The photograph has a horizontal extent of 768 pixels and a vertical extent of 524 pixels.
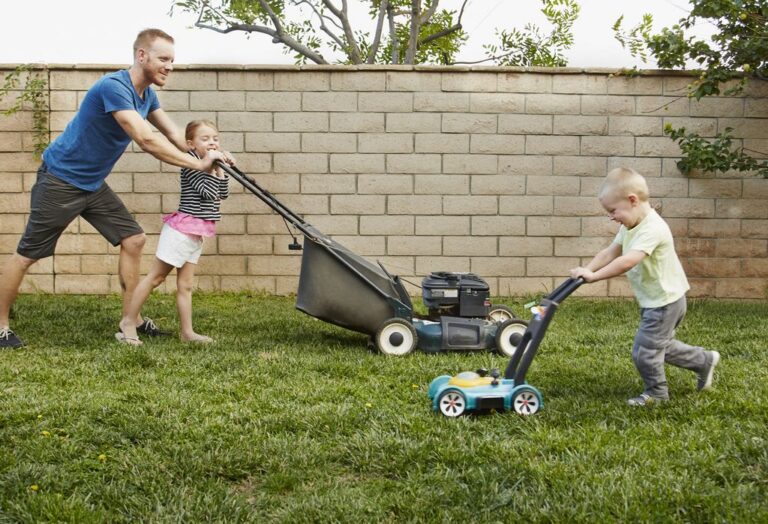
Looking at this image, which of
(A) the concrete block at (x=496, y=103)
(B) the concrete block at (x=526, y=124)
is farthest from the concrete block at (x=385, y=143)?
(B) the concrete block at (x=526, y=124)

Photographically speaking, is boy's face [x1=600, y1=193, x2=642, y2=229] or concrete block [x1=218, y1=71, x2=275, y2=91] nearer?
boy's face [x1=600, y1=193, x2=642, y2=229]

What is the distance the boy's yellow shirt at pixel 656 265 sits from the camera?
11.1ft

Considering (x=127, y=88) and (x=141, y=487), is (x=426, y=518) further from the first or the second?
(x=127, y=88)

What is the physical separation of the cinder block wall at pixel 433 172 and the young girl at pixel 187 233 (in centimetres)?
211

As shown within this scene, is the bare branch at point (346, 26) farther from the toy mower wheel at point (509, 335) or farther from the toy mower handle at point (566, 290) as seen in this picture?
the toy mower handle at point (566, 290)

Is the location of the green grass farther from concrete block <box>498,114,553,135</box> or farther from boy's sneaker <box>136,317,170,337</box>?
concrete block <box>498,114,553,135</box>

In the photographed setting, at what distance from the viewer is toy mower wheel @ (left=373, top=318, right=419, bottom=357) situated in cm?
456

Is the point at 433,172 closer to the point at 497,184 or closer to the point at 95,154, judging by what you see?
the point at 497,184

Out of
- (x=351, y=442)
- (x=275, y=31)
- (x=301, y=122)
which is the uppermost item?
(x=275, y=31)

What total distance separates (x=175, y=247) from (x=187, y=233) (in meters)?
0.11

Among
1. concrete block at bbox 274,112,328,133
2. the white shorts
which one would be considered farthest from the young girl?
concrete block at bbox 274,112,328,133

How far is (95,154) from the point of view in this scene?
468 cm

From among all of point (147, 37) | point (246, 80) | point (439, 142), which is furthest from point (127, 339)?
point (439, 142)

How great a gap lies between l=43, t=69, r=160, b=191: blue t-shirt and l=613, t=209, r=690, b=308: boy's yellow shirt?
9.10 feet
